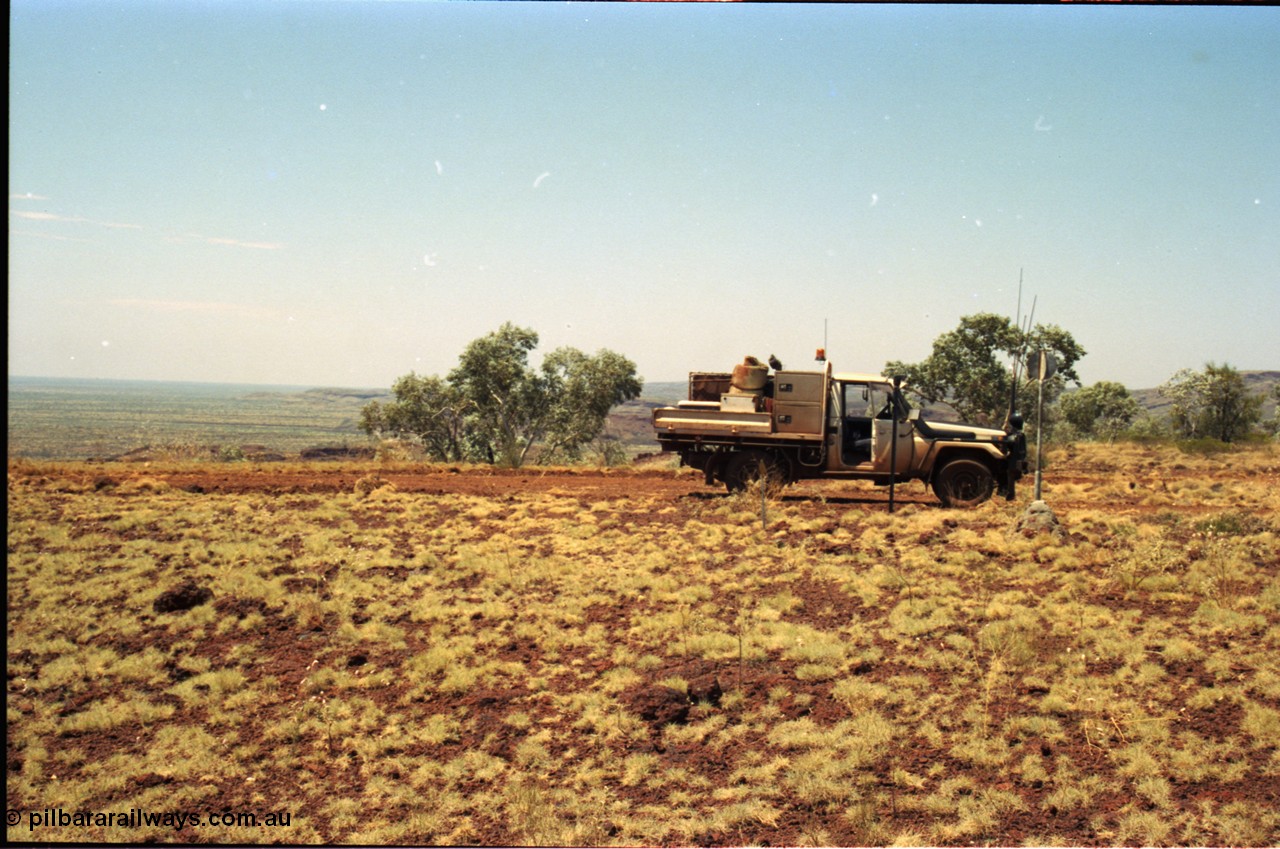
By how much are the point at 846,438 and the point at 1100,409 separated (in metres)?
61.0

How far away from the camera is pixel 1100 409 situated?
68.1m

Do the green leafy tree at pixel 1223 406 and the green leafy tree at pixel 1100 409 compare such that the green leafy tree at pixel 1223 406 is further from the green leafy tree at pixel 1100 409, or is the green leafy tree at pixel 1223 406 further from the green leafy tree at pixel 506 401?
the green leafy tree at pixel 506 401

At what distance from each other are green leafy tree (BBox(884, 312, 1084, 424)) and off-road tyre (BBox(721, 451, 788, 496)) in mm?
24706

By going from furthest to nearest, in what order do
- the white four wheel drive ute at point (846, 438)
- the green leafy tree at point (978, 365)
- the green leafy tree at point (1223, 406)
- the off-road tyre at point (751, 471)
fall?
the green leafy tree at point (1223, 406) → the green leafy tree at point (978, 365) → the off-road tyre at point (751, 471) → the white four wheel drive ute at point (846, 438)

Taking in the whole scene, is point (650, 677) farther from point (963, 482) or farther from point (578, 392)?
point (578, 392)

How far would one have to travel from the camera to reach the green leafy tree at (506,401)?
40.8m

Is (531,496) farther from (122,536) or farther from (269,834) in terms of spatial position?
(269,834)

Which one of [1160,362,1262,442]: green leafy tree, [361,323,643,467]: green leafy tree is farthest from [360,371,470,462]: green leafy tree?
[1160,362,1262,442]: green leafy tree

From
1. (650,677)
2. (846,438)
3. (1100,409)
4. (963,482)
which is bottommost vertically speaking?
(650,677)

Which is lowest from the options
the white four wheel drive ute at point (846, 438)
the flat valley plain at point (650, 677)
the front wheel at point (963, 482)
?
the flat valley plain at point (650, 677)

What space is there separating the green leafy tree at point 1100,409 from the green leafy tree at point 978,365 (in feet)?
75.9

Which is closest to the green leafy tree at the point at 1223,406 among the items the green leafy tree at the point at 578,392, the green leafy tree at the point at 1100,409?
the green leafy tree at the point at 1100,409

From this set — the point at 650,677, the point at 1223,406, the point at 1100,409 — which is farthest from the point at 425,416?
the point at 1100,409

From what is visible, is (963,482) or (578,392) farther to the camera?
(578,392)
